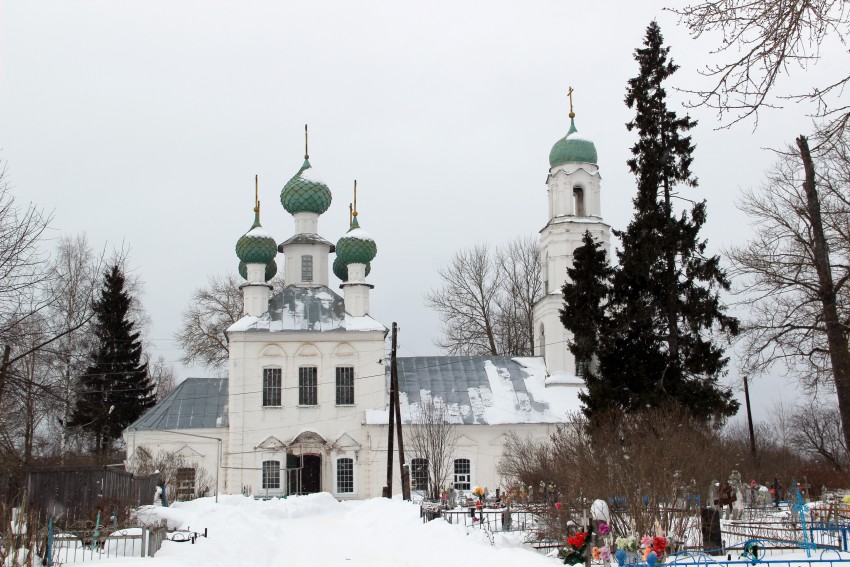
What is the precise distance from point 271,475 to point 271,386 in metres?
3.40

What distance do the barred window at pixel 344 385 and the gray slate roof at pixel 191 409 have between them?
4.54 meters

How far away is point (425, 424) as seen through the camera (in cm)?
3409

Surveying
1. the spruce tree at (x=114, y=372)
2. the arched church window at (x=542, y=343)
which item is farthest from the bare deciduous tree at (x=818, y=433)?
the spruce tree at (x=114, y=372)

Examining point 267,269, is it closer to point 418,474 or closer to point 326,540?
point 418,474

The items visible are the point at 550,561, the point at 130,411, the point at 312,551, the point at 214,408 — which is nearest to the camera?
the point at 550,561

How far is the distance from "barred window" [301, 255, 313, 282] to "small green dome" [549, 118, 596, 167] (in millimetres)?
10879

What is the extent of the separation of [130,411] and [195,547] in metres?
26.0

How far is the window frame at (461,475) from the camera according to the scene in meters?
35.6

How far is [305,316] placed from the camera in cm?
3762

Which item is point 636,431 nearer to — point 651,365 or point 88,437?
point 651,365

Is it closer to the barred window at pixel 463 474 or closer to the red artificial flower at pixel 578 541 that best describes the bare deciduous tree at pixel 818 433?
the barred window at pixel 463 474

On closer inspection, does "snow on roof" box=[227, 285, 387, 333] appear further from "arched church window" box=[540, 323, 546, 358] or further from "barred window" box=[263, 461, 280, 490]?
"arched church window" box=[540, 323, 546, 358]

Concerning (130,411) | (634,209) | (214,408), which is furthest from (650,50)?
(130,411)

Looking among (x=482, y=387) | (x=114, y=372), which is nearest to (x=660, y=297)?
(x=482, y=387)
